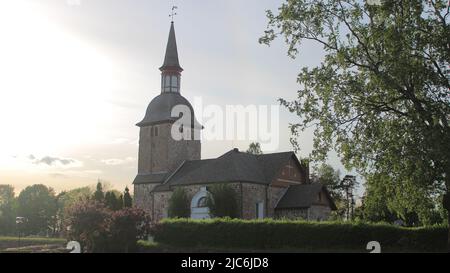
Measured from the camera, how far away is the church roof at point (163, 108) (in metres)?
50.6

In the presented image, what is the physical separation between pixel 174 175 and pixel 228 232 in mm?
18855

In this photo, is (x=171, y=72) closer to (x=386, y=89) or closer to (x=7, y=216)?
(x=386, y=89)

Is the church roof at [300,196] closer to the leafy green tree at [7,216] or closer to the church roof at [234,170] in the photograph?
the church roof at [234,170]

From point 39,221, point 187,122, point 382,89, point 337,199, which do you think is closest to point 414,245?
point 382,89

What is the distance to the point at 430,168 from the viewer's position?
71.6 feet

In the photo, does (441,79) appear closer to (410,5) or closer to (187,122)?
(410,5)

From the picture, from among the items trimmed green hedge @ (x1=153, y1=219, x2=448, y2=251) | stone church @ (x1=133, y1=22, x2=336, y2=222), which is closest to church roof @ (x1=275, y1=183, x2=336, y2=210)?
stone church @ (x1=133, y1=22, x2=336, y2=222)

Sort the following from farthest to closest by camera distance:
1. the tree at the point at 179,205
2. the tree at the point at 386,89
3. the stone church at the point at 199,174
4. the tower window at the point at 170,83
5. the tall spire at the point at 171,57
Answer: the tall spire at the point at 171,57
the tower window at the point at 170,83
the stone church at the point at 199,174
the tree at the point at 179,205
the tree at the point at 386,89

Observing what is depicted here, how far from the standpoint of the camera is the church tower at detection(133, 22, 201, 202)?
50062 millimetres

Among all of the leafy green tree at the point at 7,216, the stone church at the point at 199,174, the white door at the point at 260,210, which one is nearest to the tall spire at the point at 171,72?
the stone church at the point at 199,174

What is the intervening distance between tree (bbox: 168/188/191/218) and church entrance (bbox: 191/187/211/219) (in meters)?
0.53

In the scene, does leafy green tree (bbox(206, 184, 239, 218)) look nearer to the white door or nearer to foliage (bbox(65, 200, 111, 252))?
the white door

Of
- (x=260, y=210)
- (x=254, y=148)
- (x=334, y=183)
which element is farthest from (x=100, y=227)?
(x=334, y=183)

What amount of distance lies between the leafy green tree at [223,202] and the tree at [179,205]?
2.79 metres
